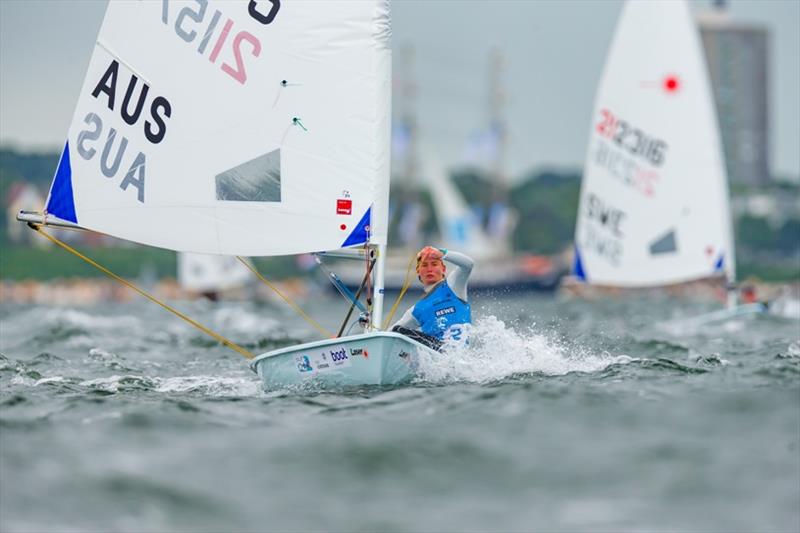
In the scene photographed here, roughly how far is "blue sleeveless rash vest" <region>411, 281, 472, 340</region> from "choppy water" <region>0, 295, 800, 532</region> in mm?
244

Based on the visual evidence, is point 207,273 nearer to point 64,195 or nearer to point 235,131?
point 64,195

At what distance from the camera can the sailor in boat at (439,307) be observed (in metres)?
9.69

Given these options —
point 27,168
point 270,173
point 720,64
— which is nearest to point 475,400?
point 270,173

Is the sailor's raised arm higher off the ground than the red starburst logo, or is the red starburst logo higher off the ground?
the red starburst logo

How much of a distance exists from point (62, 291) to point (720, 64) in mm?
105731

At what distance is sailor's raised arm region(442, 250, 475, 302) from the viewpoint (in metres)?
9.55

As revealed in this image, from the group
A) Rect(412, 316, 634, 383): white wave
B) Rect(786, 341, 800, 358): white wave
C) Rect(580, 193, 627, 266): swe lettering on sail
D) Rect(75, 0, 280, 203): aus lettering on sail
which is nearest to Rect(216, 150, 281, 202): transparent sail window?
Rect(75, 0, 280, 203): aus lettering on sail

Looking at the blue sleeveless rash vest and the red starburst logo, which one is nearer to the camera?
the blue sleeveless rash vest

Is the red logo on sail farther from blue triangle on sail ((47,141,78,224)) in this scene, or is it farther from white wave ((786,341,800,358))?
white wave ((786,341,800,358))

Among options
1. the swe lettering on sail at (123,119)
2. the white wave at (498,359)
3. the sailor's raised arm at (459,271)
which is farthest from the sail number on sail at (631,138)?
the swe lettering on sail at (123,119)

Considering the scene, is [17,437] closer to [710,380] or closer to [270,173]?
[270,173]

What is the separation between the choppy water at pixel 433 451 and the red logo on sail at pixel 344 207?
1.30 m

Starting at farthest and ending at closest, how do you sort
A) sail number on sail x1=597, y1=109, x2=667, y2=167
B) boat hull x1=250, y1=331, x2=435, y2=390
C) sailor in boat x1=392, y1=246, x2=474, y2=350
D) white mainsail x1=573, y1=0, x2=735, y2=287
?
sail number on sail x1=597, y1=109, x2=667, y2=167, white mainsail x1=573, y1=0, x2=735, y2=287, sailor in boat x1=392, y1=246, x2=474, y2=350, boat hull x1=250, y1=331, x2=435, y2=390

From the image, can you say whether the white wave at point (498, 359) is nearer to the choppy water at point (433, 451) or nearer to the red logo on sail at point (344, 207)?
the choppy water at point (433, 451)
